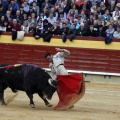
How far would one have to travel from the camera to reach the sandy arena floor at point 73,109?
34.7ft

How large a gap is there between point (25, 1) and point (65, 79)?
7224 millimetres

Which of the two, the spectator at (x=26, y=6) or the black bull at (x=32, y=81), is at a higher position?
the spectator at (x=26, y=6)

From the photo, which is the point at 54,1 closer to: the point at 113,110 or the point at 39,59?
the point at 39,59

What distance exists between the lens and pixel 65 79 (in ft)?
38.9

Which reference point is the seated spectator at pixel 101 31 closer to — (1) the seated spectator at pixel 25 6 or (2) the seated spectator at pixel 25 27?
(2) the seated spectator at pixel 25 27

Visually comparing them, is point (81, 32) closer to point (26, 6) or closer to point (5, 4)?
point (26, 6)

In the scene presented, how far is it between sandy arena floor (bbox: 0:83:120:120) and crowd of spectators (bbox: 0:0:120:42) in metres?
2.58

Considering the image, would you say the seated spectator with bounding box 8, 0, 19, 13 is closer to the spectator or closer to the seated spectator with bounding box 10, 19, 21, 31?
the spectator

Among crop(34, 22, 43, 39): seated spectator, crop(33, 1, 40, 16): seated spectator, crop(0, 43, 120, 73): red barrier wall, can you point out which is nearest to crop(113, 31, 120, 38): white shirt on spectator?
crop(0, 43, 120, 73): red barrier wall

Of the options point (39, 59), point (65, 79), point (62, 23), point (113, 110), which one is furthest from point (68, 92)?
point (39, 59)

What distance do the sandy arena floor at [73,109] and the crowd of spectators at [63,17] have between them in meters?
A: 2.58

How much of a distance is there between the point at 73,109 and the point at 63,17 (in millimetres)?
6442

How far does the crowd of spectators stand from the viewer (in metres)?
17.2

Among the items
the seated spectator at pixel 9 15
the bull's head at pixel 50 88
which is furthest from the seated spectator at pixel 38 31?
the bull's head at pixel 50 88
